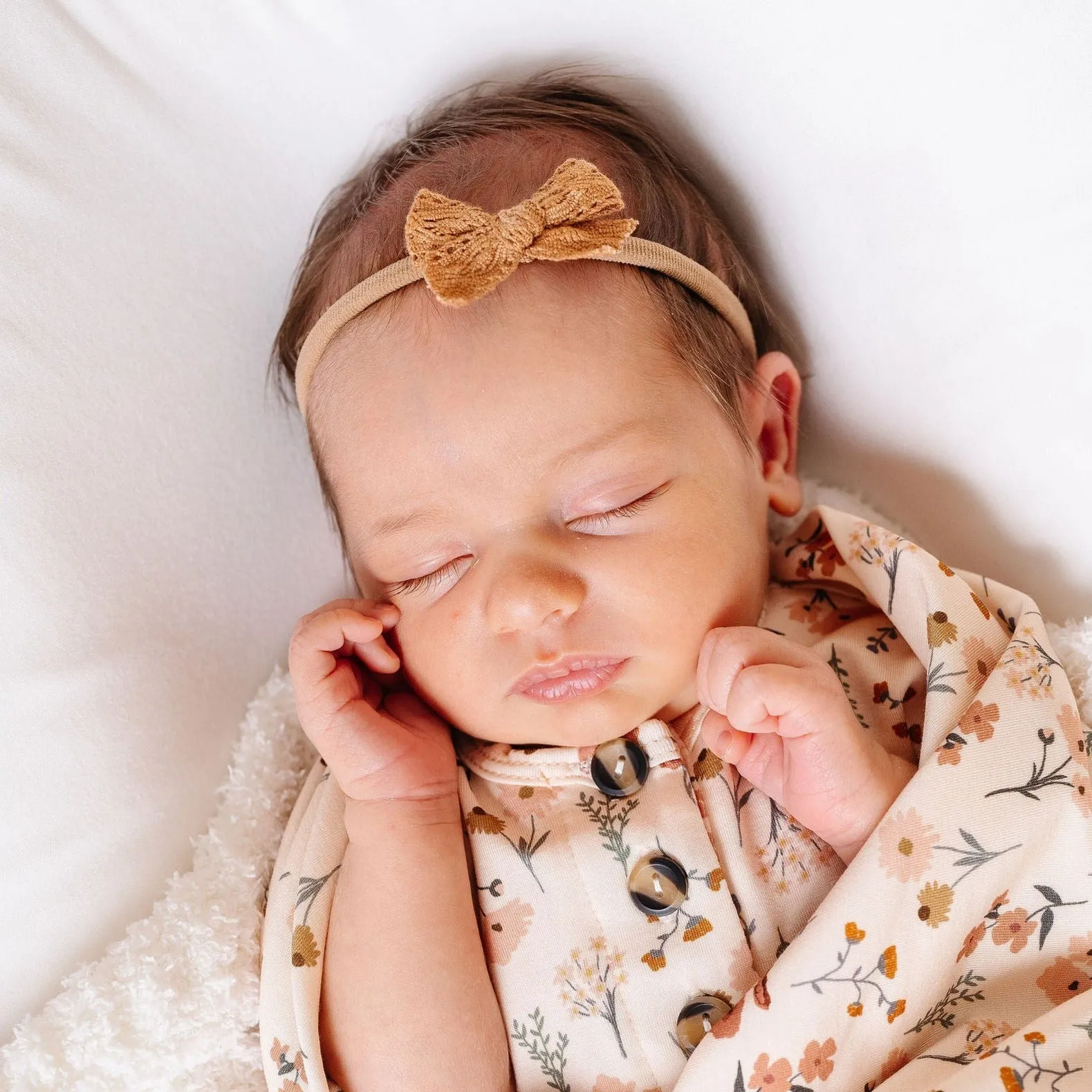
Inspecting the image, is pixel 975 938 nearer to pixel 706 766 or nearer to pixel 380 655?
pixel 706 766

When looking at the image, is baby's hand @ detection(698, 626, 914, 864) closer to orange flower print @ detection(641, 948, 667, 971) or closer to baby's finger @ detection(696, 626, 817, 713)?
baby's finger @ detection(696, 626, 817, 713)

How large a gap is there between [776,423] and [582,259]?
44 centimetres

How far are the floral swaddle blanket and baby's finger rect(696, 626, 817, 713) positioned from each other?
16 cm

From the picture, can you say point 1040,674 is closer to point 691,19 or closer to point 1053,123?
point 1053,123

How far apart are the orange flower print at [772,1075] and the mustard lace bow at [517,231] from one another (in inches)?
38.5

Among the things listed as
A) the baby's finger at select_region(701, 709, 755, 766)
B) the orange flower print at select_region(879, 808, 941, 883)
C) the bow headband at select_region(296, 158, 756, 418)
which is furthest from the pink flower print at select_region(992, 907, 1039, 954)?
the bow headband at select_region(296, 158, 756, 418)

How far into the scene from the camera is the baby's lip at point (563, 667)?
143 cm

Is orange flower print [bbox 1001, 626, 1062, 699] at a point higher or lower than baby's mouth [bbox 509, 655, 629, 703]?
lower

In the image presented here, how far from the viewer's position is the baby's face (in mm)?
1435

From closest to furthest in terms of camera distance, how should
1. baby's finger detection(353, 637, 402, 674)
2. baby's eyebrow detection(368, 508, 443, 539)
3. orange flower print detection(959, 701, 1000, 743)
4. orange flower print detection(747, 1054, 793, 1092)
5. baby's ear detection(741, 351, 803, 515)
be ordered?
orange flower print detection(747, 1054, 793, 1092)
orange flower print detection(959, 701, 1000, 743)
baby's eyebrow detection(368, 508, 443, 539)
baby's finger detection(353, 637, 402, 674)
baby's ear detection(741, 351, 803, 515)

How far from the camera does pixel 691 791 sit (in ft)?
4.97

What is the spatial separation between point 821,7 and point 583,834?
46.2 inches

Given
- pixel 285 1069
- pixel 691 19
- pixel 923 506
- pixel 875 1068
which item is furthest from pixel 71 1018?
pixel 691 19

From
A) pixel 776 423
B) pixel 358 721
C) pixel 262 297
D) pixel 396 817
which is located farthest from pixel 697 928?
pixel 262 297
